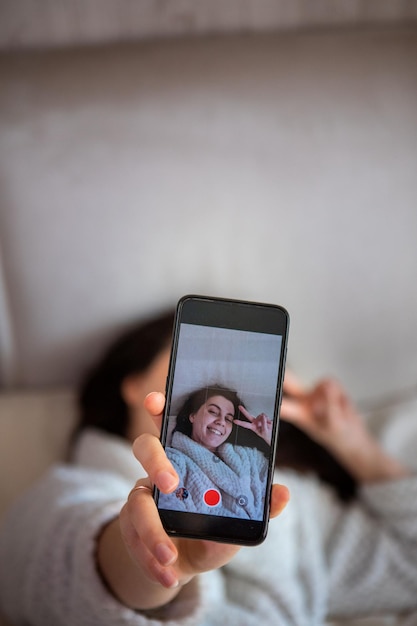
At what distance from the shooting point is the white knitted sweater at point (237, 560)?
0.53 metres

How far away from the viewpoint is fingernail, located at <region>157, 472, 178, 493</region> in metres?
0.39

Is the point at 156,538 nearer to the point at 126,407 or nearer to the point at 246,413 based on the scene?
the point at 246,413

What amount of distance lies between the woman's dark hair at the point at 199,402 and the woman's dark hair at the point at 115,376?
38cm

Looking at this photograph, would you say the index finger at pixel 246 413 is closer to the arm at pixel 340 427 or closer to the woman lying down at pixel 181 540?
the woman lying down at pixel 181 540

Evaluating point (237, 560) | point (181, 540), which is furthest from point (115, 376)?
point (181, 540)

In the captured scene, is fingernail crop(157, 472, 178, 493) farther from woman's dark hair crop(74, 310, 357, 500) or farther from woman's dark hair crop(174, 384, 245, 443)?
woman's dark hair crop(74, 310, 357, 500)

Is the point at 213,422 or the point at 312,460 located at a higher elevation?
the point at 213,422

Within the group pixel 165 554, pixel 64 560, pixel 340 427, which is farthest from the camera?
pixel 340 427

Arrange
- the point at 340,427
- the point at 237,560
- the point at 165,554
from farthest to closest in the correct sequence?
the point at 340,427 < the point at 237,560 < the point at 165,554

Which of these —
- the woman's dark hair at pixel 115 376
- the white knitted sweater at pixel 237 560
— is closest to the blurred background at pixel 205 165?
the woman's dark hair at pixel 115 376

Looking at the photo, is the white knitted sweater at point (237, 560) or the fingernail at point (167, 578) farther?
the white knitted sweater at point (237, 560)

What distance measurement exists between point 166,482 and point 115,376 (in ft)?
1.51

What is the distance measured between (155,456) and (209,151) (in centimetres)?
47

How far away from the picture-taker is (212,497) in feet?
1.40
